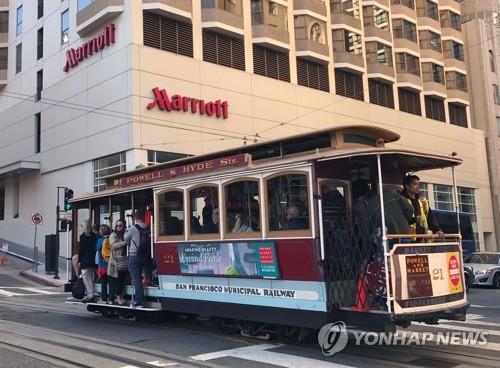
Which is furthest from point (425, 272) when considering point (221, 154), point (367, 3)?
point (367, 3)

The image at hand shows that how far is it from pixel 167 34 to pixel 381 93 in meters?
17.5

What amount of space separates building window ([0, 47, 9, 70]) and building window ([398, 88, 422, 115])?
28.3 metres

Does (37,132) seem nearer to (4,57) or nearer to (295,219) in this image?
(4,57)

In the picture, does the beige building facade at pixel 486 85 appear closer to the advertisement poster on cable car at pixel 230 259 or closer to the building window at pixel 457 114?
the building window at pixel 457 114

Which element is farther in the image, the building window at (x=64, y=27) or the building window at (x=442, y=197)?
the building window at (x=442, y=197)

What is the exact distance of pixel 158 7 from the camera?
24297mm

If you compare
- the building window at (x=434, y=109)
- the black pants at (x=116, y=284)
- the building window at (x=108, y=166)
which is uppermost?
the building window at (x=434, y=109)

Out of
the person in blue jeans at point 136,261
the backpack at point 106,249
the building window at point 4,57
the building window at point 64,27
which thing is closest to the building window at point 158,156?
the building window at point 64,27

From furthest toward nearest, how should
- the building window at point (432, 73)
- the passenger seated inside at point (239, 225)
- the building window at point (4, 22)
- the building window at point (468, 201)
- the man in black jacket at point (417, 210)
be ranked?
the building window at point (468, 201) < the building window at point (432, 73) < the building window at point (4, 22) < the passenger seated inside at point (239, 225) < the man in black jacket at point (417, 210)

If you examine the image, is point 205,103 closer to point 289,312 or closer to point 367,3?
A: point 367,3

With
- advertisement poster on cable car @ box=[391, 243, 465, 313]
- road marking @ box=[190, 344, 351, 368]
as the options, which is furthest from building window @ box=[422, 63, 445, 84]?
road marking @ box=[190, 344, 351, 368]

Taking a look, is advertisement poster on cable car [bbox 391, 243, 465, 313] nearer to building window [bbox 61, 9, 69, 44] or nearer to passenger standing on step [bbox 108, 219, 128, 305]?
passenger standing on step [bbox 108, 219, 128, 305]

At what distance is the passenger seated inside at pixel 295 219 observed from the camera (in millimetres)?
7070

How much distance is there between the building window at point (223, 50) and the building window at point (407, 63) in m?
15.1
